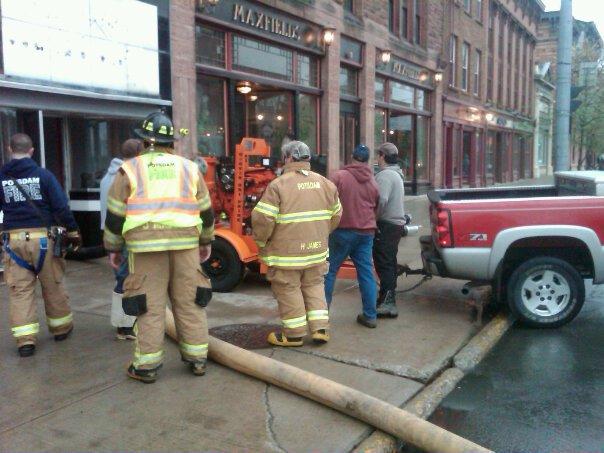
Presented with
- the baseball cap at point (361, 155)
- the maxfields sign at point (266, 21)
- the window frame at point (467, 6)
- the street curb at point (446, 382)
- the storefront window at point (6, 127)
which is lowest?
the street curb at point (446, 382)

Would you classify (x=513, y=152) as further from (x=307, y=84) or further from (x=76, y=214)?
Answer: (x=76, y=214)

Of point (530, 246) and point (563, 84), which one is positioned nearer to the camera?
point (530, 246)

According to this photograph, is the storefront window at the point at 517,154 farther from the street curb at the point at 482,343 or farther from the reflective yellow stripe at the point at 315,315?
the reflective yellow stripe at the point at 315,315

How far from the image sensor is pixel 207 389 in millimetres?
4383

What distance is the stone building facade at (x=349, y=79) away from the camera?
37.9 feet

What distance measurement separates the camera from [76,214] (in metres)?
9.08

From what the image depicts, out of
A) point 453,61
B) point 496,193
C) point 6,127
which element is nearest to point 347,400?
point 496,193

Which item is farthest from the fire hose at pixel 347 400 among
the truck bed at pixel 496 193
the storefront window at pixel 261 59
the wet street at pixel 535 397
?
the storefront window at pixel 261 59

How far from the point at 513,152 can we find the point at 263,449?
108 feet

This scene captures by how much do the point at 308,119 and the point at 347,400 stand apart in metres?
11.4

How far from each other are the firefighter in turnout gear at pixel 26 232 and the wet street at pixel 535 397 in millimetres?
3232

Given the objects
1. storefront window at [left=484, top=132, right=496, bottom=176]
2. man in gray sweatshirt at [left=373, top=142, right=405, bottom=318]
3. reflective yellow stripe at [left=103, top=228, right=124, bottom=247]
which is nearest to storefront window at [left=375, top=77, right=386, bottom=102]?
storefront window at [left=484, top=132, right=496, bottom=176]

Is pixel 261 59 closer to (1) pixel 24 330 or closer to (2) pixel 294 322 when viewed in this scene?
(2) pixel 294 322

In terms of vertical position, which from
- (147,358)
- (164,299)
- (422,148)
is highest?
(422,148)
